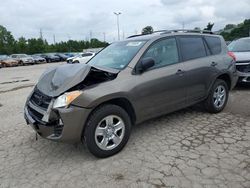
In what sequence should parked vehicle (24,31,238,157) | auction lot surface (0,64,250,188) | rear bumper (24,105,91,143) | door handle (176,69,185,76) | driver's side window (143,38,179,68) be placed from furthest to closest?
door handle (176,69,185,76)
driver's side window (143,38,179,68)
parked vehicle (24,31,238,157)
rear bumper (24,105,91,143)
auction lot surface (0,64,250,188)

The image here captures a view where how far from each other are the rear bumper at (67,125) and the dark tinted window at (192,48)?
232 centimetres

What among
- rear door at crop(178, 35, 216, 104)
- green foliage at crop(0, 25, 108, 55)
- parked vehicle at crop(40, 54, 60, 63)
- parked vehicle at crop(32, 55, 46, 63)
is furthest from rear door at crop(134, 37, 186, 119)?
green foliage at crop(0, 25, 108, 55)

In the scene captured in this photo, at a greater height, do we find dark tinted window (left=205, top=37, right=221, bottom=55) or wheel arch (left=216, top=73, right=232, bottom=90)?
dark tinted window (left=205, top=37, right=221, bottom=55)

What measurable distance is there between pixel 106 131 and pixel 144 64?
1.17 metres

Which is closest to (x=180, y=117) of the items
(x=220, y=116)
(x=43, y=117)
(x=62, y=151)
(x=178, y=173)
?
(x=220, y=116)

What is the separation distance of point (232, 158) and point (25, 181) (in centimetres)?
275

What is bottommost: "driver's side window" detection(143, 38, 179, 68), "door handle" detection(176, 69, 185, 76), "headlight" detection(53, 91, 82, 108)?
"headlight" detection(53, 91, 82, 108)

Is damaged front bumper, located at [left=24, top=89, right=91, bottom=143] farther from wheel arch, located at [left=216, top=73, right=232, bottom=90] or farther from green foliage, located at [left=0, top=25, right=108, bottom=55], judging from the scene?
green foliage, located at [left=0, top=25, right=108, bottom=55]

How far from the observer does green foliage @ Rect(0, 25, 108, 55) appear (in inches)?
2079

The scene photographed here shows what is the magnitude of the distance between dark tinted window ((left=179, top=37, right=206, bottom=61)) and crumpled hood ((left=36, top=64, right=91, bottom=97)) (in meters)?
1.97

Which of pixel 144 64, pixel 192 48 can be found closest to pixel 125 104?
pixel 144 64

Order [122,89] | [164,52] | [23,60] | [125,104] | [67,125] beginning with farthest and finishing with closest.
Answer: [23,60]
[164,52]
[125,104]
[122,89]
[67,125]

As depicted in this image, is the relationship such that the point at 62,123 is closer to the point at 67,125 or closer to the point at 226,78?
the point at 67,125

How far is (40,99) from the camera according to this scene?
11.4 feet
